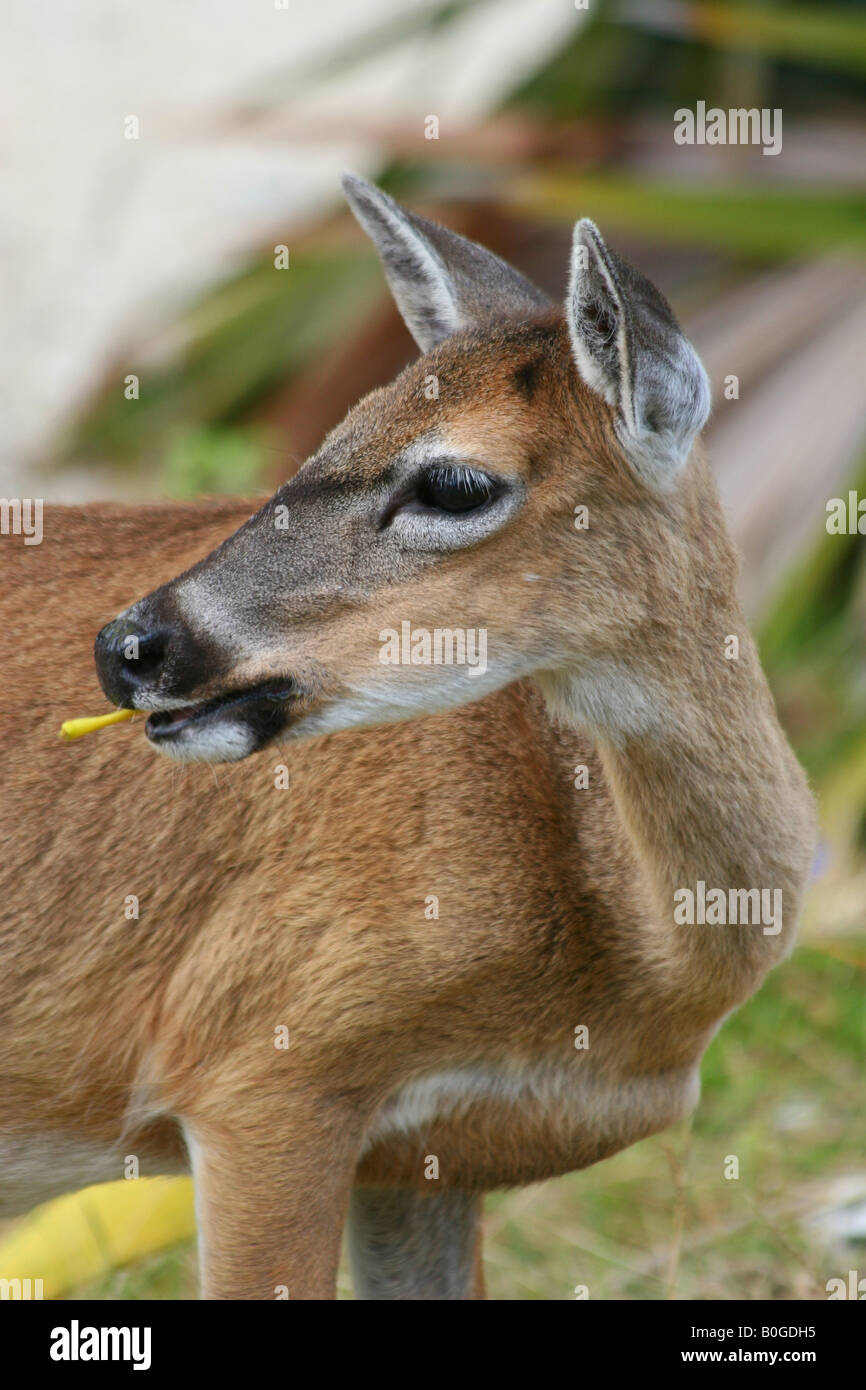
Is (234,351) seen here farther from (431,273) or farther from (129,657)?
(129,657)

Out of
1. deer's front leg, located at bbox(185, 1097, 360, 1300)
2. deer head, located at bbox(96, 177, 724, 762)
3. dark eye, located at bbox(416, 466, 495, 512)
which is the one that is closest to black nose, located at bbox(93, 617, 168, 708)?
deer head, located at bbox(96, 177, 724, 762)

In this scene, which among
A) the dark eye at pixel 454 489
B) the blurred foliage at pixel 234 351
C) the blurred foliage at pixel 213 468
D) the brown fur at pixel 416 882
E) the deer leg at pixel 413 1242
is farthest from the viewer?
the blurred foliage at pixel 234 351

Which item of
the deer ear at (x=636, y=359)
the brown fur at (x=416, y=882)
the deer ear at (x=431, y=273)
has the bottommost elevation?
the brown fur at (x=416, y=882)

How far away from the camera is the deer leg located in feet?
14.9

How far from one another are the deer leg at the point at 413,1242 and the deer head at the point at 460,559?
1569mm

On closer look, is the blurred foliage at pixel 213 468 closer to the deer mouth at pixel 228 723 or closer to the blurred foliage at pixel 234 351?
the blurred foliage at pixel 234 351

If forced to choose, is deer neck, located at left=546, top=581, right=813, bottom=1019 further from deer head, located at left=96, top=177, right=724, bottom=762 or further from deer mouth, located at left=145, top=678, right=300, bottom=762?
deer mouth, located at left=145, top=678, right=300, bottom=762

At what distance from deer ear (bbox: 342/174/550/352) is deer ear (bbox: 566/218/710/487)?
585 mm

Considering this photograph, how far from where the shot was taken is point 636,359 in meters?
3.43

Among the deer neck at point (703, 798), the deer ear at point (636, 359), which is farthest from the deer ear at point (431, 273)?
the deer neck at point (703, 798)

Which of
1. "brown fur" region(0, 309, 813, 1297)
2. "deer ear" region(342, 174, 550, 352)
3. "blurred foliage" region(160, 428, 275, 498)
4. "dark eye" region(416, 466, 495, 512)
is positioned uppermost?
"blurred foliage" region(160, 428, 275, 498)

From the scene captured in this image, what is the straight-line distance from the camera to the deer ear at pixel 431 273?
4133 mm

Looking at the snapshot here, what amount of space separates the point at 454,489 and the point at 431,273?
2.79 feet
